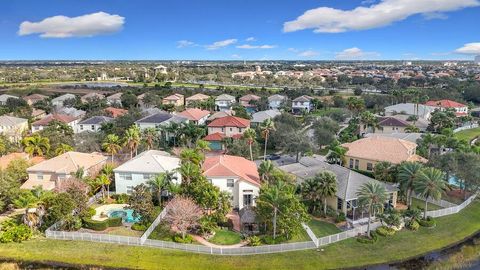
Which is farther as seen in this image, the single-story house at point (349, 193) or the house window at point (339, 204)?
the house window at point (339, 204)

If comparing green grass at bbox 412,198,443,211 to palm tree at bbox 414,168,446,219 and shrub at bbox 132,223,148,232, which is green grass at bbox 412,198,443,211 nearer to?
palm tree at bbox 414,168,446,219

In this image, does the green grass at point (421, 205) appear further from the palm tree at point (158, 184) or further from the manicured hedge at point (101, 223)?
the manicured hedge at point (101, 223)

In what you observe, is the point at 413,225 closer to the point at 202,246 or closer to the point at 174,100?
the point at 202,246

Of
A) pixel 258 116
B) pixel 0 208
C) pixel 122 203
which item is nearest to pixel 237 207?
pixel 122 203

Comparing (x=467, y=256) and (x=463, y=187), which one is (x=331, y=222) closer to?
(x=467, y=256)

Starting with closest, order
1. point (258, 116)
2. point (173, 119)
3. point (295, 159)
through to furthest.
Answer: point (295, 159) < point (173, 119) < point (258, 116)

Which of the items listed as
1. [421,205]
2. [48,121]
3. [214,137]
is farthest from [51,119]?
[421,205]

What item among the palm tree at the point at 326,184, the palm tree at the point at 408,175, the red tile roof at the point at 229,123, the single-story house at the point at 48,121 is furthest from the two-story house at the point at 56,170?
the palm tree at the point at 408,175
